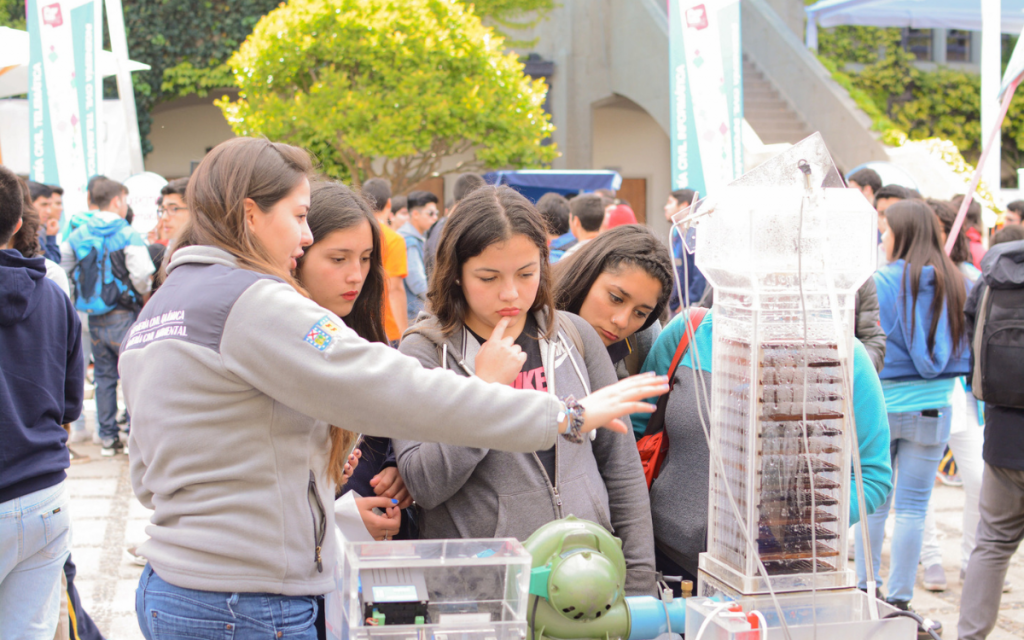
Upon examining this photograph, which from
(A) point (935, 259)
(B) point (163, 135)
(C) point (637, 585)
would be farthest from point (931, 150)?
(B) point (163, 135)

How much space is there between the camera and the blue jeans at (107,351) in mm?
5953

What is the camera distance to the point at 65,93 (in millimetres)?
8109

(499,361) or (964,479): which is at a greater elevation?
(499,361)

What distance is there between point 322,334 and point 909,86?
16.6 meters

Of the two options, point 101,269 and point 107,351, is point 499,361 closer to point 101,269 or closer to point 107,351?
point 101,269

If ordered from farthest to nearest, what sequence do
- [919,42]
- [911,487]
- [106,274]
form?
1. [919,42]
2. [106,274]
3. [911,487]

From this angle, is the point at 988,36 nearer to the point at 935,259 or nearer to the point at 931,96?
the point at 935,259

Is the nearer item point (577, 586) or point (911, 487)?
point (577, 586)

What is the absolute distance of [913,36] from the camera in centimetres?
1587

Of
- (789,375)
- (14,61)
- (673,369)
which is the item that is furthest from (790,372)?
(14,61)

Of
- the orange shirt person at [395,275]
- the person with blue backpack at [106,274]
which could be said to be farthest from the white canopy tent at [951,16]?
the person with blue backpack at [106,274]

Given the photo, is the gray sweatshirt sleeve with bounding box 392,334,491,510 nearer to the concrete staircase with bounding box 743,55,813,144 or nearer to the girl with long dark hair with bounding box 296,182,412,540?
the girl with long dark hair with bounding box 296,182,412,540

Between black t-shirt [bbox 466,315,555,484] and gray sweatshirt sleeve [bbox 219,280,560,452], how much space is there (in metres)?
0.45

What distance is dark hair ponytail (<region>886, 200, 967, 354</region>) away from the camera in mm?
3830
